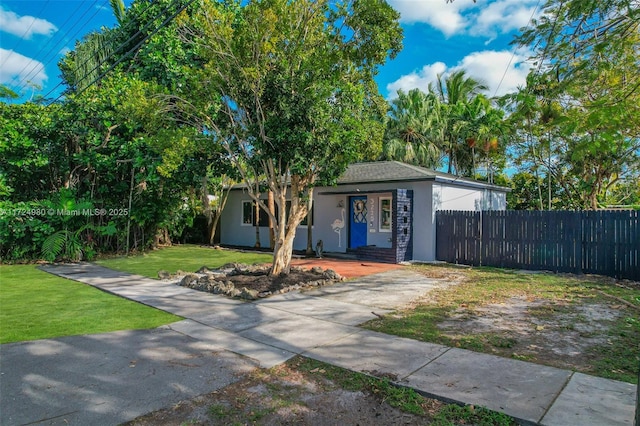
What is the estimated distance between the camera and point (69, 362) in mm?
4348

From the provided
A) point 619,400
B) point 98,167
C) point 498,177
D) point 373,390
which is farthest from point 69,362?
point 498,177

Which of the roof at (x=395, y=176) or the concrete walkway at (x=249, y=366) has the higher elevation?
the roof at (x=395, y=176)

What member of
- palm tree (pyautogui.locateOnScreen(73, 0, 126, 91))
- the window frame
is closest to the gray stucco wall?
the window frame

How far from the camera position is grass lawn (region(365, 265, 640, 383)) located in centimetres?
449

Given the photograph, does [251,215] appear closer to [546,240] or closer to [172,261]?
[172,261]

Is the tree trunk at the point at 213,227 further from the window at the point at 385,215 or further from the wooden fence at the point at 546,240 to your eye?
the wooden fence at the point at 546,240

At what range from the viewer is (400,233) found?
13383 mm

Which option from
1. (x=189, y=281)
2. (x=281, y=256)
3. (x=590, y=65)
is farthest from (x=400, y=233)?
(x=590, y=65)

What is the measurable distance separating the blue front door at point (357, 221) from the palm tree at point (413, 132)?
899 centimetres

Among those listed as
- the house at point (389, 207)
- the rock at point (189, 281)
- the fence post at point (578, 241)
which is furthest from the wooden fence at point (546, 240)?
the rock at point (189, 281)

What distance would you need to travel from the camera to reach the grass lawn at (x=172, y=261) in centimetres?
1209

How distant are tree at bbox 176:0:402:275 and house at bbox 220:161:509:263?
5.45 m

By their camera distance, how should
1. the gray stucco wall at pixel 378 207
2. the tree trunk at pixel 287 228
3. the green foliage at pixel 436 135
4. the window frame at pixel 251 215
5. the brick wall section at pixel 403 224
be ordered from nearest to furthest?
the tree trunk at pixel 287 228, the brick wall section at pixel 403 224, the gray stucco wall at pixel 378 207, the window frame at pixel 251 215, the green foliage at pixel 436 135

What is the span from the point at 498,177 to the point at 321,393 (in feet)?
81.1
